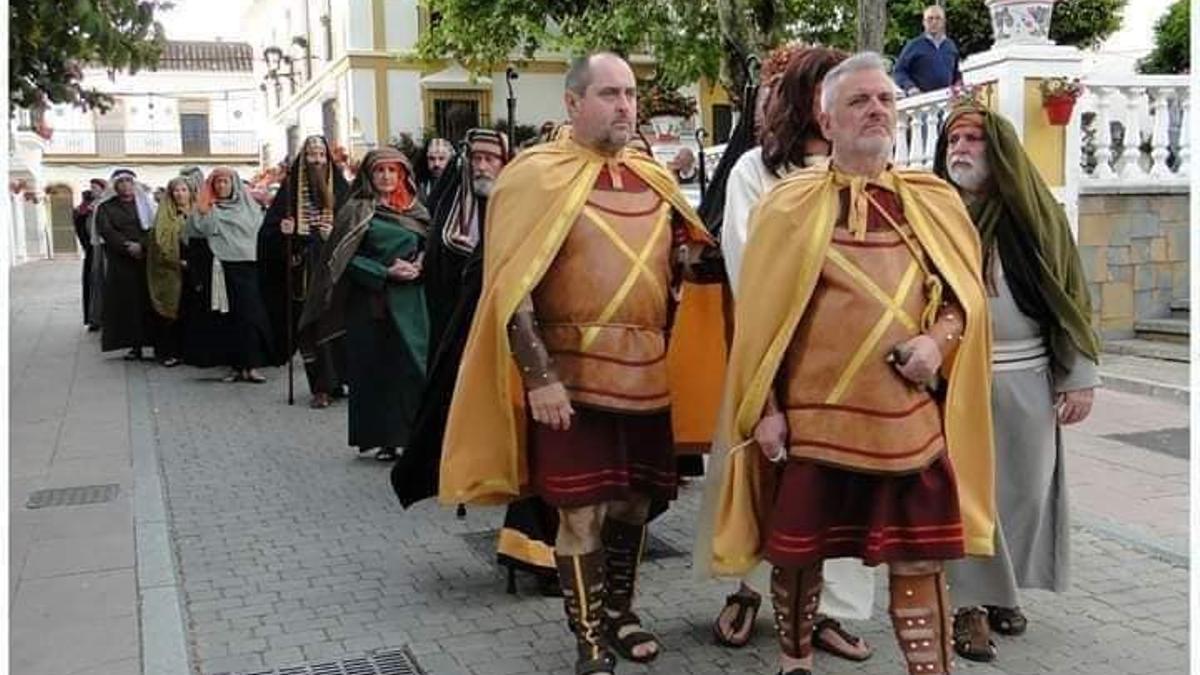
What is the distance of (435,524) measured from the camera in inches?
232

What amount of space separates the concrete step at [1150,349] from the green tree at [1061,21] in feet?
44.9

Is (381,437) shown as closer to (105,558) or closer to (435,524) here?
(435,524)

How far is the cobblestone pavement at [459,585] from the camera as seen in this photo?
13.6 ft

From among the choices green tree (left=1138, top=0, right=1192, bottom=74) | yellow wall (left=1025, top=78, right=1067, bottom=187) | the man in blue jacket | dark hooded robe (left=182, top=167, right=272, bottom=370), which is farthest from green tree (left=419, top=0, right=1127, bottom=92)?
dark hooded robe (left=182, top=167, right=272, bottom=370)

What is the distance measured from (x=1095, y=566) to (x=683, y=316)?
2.07 meters

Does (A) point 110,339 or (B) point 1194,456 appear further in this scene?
(A) point 110,339

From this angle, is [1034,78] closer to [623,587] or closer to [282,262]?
[282,262]

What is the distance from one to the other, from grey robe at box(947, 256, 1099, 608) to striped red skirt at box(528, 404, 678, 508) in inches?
40.5

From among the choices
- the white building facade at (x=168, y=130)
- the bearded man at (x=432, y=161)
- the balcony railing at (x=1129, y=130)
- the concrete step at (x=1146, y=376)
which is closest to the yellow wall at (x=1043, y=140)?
the balcony railing at (x=1129, y=130)

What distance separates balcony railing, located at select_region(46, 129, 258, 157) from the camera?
4956 cm

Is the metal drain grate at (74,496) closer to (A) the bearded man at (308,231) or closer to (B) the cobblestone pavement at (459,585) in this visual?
(B) the cobblestone pavement at (459,585)

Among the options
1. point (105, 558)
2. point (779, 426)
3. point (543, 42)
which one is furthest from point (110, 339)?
point (543, 42)

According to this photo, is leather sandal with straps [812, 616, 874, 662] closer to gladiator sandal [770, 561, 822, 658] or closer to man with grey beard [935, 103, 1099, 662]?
man with grey beard [935, 103, 1099, 662]

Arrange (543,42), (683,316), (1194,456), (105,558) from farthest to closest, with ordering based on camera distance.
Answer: (543,42)
(105,558)
(1194,456)
(683,316)
